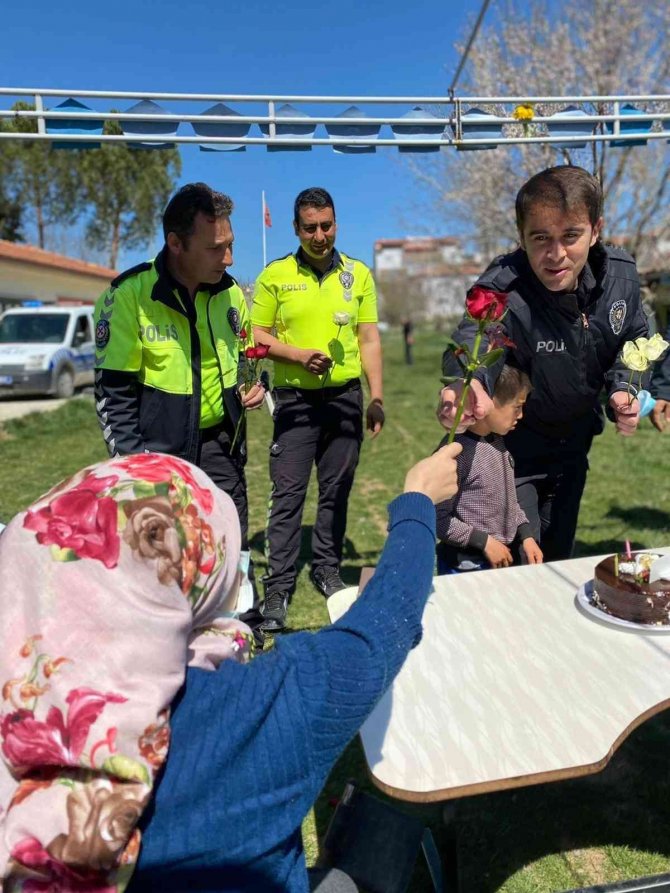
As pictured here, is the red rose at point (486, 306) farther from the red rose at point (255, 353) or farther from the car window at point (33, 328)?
the car window at point (33, 328)

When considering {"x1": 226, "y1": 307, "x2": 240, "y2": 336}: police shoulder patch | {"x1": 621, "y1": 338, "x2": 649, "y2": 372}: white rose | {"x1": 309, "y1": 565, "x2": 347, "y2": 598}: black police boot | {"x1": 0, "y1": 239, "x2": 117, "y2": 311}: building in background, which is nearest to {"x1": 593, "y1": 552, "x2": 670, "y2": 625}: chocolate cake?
{"x1": 621, "y1": 338, "x2": 649, "y2": 372}: white rose

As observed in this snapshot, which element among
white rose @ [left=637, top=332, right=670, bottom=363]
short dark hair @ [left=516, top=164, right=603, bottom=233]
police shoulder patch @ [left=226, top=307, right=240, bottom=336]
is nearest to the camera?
white rose @ [left=637, top=332, right=670, bottom=363]

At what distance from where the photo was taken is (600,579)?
198 cm

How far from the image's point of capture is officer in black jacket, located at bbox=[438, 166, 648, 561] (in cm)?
229

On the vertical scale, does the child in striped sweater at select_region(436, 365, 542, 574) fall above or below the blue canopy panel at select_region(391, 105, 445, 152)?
below

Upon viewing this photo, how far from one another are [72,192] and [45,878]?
108 ft

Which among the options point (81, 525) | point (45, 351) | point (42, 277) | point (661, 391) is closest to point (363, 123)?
point (661, 391)

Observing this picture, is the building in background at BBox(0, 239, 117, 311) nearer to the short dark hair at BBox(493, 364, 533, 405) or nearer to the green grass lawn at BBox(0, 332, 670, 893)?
the green grass lawn at BBox(0, 332, 670, 893)

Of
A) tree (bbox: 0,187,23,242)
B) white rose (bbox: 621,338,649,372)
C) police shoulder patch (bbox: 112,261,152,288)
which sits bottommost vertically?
white rose (bbox: 621,338,649,372)

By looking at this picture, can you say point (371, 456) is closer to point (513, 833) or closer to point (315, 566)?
point (315, 566)

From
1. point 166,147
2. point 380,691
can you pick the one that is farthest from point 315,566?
point 380,691

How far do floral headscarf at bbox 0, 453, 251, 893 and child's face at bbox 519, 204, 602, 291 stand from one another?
5.95 ft

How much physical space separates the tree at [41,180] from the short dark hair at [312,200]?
28.2 m

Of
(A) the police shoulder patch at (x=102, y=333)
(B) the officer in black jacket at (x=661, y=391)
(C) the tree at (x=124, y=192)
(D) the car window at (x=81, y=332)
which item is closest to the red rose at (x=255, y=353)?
(A) the police shoulder patch at (x=102, y=333)
